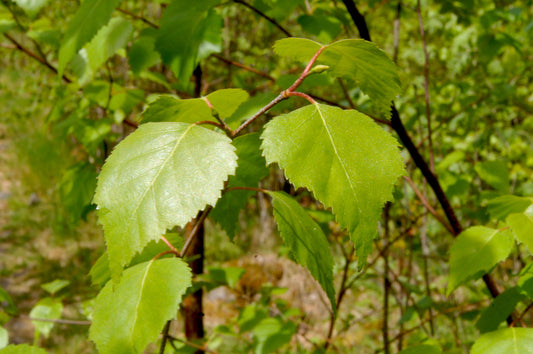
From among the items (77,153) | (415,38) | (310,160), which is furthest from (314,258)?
(77,153)

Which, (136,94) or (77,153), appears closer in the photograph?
(136,94)

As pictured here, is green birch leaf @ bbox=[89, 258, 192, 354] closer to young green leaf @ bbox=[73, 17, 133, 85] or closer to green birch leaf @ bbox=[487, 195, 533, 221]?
green birch leaf @ bbox=[487, 195, 533, 221]

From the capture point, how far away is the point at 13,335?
134 inches

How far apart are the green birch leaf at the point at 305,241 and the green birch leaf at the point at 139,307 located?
140 millimetres

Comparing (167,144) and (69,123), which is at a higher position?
(167,144)

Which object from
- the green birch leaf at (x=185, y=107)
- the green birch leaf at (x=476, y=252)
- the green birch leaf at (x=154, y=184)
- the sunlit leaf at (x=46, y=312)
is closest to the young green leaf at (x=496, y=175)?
the green birch leaf at (x=476, y=252)

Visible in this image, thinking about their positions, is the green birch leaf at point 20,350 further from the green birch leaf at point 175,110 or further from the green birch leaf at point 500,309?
the green birch leaf at point 500,309

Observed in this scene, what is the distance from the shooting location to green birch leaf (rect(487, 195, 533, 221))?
2.71 ft

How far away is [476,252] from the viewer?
799mm

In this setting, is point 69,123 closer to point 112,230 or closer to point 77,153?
point 112,230

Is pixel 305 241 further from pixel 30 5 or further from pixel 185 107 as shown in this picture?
pixel 30 5

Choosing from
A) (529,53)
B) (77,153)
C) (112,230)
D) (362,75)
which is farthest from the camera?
(77,153)

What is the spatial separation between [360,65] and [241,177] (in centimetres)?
27

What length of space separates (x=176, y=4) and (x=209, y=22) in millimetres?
104
